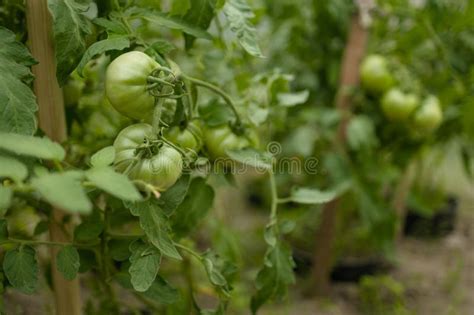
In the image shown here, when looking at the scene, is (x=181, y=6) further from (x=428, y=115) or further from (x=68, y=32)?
(x=428, y=115)

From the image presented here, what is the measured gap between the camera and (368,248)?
5.60 ft

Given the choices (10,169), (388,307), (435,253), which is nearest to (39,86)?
(10,169)

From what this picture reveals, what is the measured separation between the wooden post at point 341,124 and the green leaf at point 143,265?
86cm

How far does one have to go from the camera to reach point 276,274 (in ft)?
2.63

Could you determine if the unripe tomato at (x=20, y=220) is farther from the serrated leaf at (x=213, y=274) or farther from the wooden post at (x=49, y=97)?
the serrated leaf at (x=213, y=274)

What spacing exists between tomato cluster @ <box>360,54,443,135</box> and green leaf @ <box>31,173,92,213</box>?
1004 mm

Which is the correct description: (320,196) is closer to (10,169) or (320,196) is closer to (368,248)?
(10,169)

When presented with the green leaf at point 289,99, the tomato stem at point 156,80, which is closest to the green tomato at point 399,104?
the green leaf at point 289,99

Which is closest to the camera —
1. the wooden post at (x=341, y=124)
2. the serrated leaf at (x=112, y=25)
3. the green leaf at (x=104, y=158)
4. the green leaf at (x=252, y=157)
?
the green leaf at (x=104, y=158)

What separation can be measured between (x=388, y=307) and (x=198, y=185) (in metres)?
0.88

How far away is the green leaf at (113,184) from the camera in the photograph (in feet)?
1.45

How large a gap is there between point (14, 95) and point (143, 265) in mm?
216

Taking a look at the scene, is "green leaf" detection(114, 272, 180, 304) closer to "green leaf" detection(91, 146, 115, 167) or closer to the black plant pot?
"green leaf" detection(91, 146, 115, 167)

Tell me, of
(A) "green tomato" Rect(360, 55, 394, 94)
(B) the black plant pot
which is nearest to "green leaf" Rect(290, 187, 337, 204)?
(A) "green tomato" Rect(360, 55, 394, 94)
